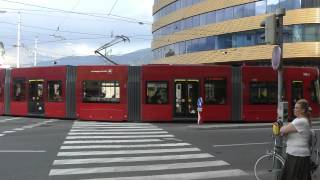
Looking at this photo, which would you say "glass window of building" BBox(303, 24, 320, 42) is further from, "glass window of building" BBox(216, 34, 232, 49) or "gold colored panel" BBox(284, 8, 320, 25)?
"glass window of building" BBox(216, 34, 232, 49)

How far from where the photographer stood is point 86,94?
115 ft

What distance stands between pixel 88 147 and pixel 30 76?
19.0 m

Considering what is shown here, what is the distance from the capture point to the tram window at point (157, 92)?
34.0 meters

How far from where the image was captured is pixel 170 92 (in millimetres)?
33969

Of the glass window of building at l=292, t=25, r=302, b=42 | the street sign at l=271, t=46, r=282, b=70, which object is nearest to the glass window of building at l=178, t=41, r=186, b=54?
the glass window of building at l=292, t=25, r=302, b=42

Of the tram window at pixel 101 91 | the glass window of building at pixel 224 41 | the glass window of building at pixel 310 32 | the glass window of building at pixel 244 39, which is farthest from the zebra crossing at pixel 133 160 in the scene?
the glass window of building at pixel 224 41

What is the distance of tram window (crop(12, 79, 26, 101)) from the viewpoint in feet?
123

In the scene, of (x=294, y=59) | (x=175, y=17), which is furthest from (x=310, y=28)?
(x=175, y=17)

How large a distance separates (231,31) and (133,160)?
164ft

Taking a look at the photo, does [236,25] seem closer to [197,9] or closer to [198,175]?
[197,9]

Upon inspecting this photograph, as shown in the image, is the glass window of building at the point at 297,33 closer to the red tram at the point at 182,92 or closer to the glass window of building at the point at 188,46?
the glass window of building at the point at 188,46

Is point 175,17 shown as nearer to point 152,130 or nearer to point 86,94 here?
point 86,94

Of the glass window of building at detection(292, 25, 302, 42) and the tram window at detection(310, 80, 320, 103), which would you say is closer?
the tram window at detection(310, 80, 320, 103)

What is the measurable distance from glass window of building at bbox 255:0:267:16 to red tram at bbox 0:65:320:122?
2513 cm
